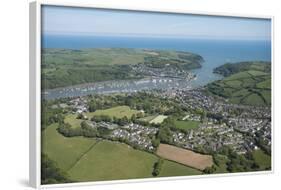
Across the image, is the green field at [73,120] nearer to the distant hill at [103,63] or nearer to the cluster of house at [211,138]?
the distant hill at [103,63]

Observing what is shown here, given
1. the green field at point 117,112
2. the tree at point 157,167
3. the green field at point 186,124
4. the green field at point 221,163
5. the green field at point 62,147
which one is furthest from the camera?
the green field at point 221,163

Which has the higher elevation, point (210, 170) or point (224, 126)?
point (224, 126)

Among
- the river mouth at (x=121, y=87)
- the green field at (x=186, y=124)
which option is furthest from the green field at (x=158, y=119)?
the river mouth at (x=121, y=87)

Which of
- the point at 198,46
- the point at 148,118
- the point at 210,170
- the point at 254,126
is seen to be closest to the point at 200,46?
the point at 198,46

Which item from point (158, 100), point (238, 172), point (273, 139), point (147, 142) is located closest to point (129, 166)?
point (147, 142)

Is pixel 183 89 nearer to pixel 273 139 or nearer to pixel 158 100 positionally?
pixel 158 100

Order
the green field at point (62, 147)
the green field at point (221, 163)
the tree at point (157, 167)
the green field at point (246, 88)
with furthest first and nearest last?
the green field at point (246, 88) < the green field at point (221, 163) < the tree at point (157, 167) < the green field at point (62, 147)

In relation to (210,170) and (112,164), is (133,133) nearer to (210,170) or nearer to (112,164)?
(112,164)
